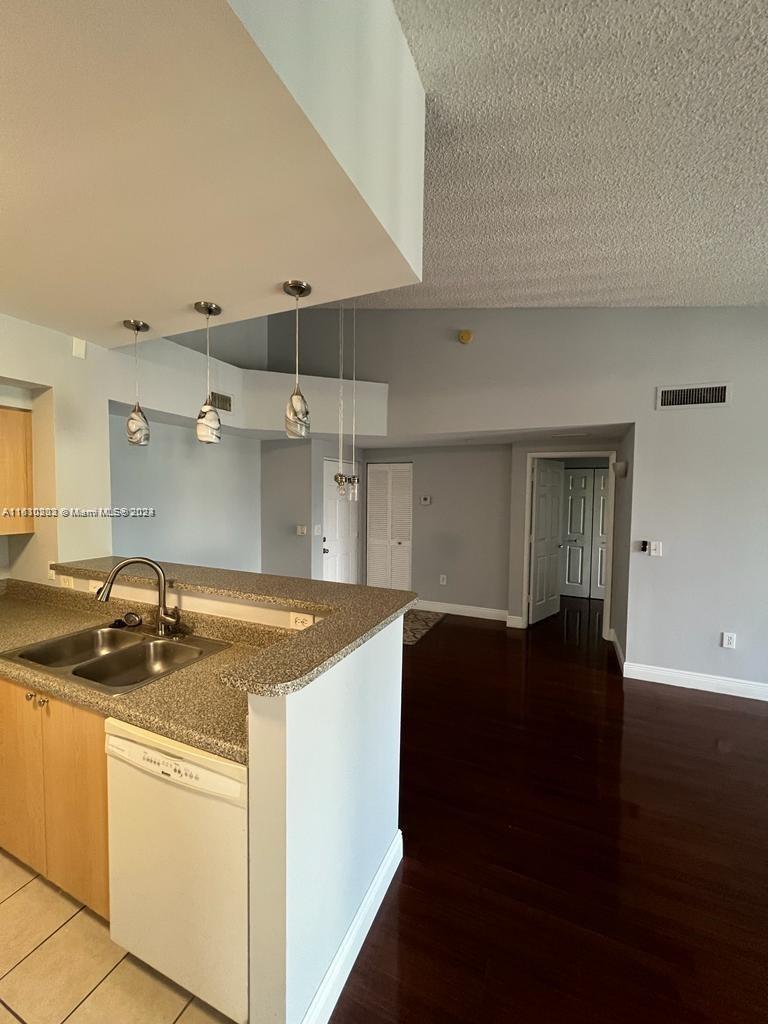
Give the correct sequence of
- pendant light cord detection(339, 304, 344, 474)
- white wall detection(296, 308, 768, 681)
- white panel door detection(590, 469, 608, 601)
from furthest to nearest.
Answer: white panel door detection(590, 469, 608, 601) < pendant light cord detection(339, 304, 344, 474) < white wall detection(296, 308, 768, 681)

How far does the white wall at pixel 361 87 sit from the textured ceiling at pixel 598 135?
5.0 inches

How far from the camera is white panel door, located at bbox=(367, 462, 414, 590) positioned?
233 inches

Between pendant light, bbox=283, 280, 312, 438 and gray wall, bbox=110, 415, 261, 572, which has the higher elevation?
pendant light, bbox=283, 280, 312, 438

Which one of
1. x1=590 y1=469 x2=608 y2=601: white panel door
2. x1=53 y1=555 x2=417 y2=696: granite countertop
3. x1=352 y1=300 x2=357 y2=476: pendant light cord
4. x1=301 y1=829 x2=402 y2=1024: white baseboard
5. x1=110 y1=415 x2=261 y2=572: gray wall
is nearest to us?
x1=53 y1=555 x2=417 y2=696: granite countertop

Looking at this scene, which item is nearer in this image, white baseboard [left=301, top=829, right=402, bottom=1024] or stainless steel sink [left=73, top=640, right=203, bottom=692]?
white baseboard [left=301, top=829, right=402, bottom=1024]

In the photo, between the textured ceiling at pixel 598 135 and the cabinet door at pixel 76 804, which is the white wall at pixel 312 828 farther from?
the textured ceiling at pixel 598 135

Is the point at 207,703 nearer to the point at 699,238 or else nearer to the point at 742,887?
the point at 742,887

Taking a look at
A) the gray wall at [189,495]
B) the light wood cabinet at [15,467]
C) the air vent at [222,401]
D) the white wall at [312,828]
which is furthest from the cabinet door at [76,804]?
the air vent at [222,401]

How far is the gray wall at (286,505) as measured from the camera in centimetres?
499

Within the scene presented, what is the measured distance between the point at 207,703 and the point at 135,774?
26 cm

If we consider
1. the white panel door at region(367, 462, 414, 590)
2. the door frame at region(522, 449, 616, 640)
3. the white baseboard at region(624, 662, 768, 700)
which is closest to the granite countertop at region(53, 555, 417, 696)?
the white baseboard at region(624, 662, 768, 700)

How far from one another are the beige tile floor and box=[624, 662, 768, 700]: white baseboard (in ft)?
12.0

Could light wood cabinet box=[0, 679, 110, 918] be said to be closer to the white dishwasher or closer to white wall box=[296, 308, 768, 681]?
the white dishwasher

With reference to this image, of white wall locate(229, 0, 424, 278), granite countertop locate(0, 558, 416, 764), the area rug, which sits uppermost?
white wall locate(229, 0, 424, 278)
